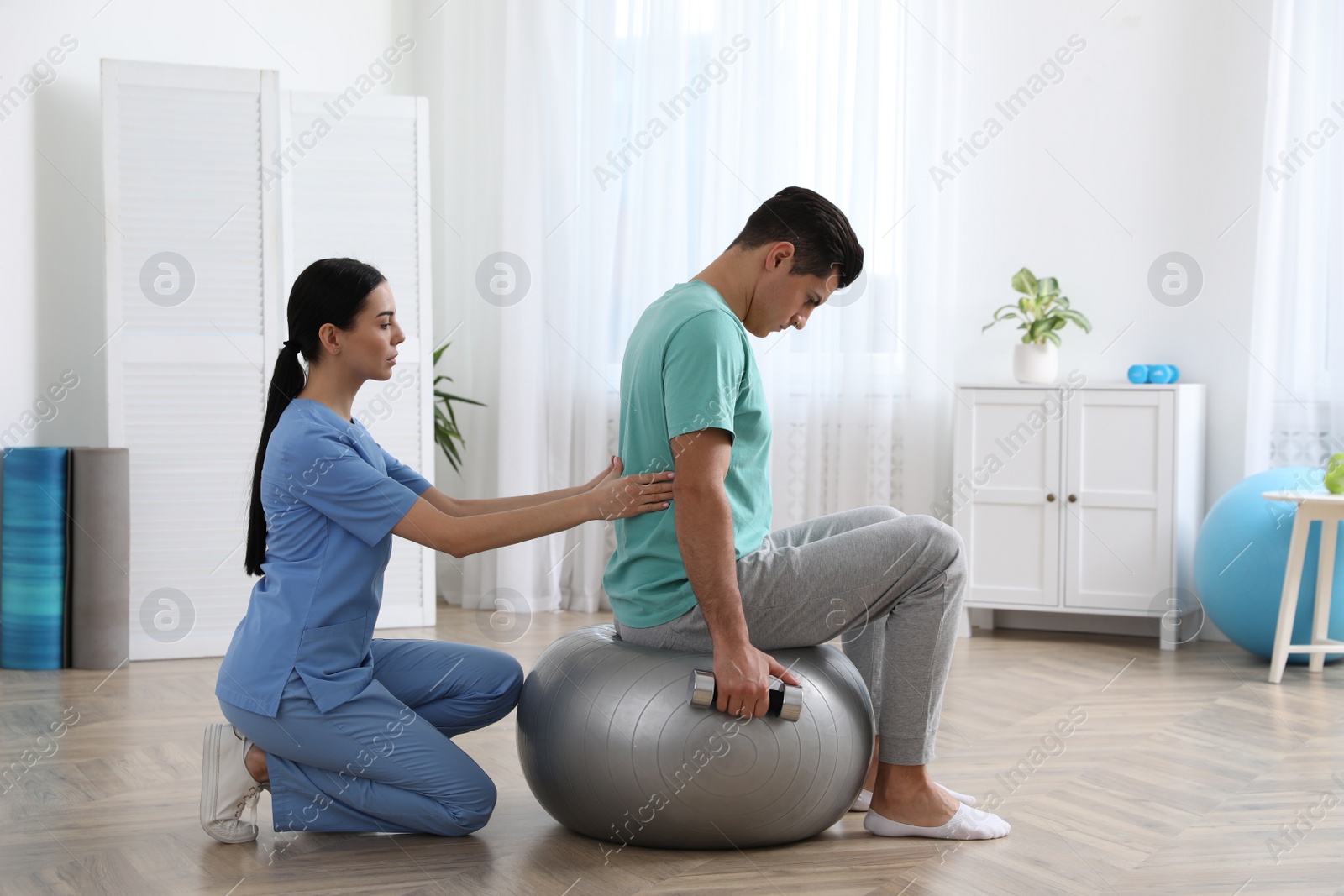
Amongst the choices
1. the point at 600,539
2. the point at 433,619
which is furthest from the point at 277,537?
the point at 600,539

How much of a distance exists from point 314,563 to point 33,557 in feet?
6.40

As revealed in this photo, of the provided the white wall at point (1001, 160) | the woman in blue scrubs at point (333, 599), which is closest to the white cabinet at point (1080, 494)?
the white wall at point (1001, 160)

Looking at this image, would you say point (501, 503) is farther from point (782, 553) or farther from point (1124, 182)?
point (1124, 182)

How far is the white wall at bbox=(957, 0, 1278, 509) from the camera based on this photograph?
414 centimetres

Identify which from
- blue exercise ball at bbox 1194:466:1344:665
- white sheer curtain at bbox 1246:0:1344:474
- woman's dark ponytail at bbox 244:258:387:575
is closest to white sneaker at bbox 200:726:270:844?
woman's dark ponytail at bbox 244:258:387:575

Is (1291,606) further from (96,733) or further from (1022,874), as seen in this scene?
(96,733)

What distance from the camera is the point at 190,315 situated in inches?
149

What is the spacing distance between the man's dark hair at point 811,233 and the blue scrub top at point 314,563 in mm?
756

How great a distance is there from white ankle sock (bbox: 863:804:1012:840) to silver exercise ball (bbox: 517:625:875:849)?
83 millimetres

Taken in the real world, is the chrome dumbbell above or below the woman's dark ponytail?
below

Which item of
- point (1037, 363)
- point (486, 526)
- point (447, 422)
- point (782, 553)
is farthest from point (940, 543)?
point (447, 422)

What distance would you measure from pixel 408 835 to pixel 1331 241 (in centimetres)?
338

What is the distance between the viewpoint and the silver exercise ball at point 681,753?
1.93 meters

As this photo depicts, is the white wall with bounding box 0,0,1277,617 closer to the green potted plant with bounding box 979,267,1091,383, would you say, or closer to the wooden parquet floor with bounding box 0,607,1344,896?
the green potted plant with bounding box 979,267,1091,383
